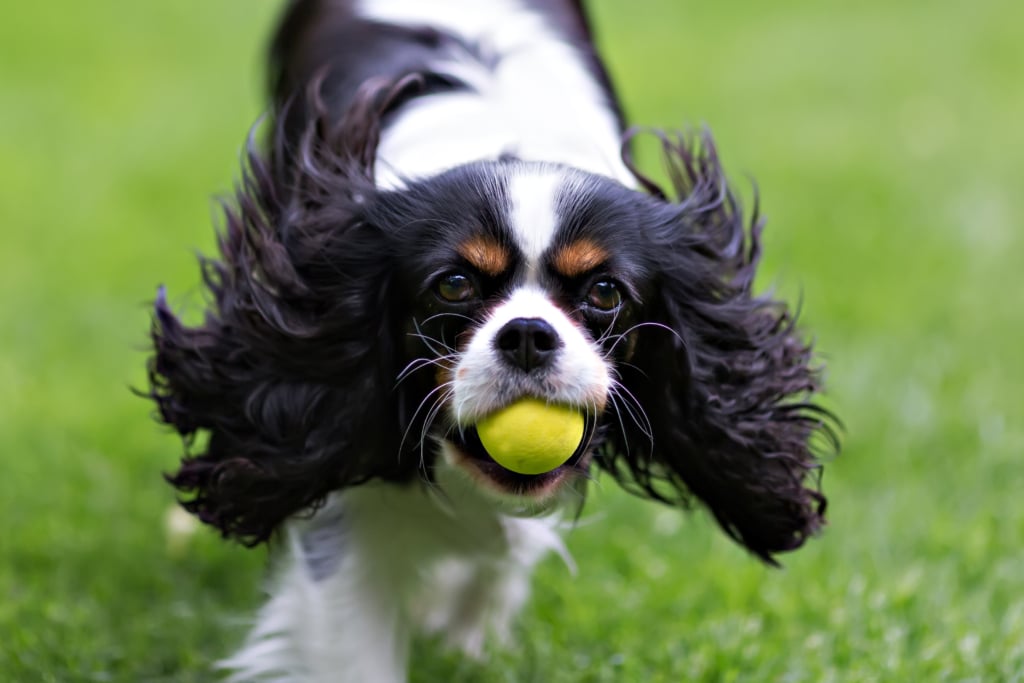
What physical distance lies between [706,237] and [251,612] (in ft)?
5.13

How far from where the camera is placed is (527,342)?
249cm

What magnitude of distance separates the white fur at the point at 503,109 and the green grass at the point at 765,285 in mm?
579

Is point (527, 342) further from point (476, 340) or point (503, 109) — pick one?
point (503, 109)

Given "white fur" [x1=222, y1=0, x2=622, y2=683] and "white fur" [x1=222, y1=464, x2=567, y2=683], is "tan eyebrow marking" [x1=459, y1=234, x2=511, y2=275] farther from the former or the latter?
"white fur" [x1=222, y1=464, x2=567, y2=683]

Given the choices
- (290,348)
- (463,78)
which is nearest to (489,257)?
(290,348)

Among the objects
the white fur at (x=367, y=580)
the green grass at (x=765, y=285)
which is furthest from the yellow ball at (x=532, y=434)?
the green grass at (x=765, y=285)

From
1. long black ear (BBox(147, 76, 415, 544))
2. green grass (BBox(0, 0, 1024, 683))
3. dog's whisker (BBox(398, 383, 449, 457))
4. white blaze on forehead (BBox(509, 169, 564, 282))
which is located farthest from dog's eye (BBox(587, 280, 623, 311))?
green grass (BBox(0, 0, 1024, 683))

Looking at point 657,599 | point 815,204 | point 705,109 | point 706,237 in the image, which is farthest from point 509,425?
point 705,109

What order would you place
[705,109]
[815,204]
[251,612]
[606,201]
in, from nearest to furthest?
1. [606,201]
2. [251,612]
3. [815,204]
4. [705,109]

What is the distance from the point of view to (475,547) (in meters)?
3.26

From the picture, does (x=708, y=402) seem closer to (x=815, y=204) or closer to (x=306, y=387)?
(x=306, y=387)

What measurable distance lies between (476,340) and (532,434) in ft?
0.64

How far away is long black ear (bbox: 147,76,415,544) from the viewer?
2895mm

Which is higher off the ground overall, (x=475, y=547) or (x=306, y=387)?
(x=306, y=387)
